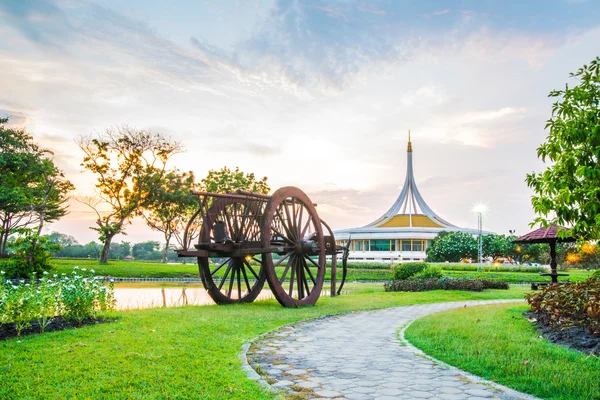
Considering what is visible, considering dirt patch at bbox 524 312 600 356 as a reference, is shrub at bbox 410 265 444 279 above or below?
above

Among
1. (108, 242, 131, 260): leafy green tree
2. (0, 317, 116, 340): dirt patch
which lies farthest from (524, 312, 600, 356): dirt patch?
(108, 242, 131, 260): leafy green tree

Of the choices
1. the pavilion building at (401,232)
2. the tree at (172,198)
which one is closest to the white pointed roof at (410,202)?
the pavilion building at (401,232)

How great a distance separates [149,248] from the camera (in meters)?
95.8

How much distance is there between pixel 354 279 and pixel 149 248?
240ft

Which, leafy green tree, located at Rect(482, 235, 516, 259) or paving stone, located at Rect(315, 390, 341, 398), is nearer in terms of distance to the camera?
paving stone, located at Rect(315, 390, 341, 398)

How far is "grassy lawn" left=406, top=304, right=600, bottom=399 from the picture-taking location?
196 inches

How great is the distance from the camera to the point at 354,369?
5766 mm

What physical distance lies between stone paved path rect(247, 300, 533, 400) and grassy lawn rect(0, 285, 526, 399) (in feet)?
1.43

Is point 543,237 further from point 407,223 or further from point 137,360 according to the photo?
point 407,223

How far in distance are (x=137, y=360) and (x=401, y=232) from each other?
63887 millimetres

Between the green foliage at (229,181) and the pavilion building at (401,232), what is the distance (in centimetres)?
2409

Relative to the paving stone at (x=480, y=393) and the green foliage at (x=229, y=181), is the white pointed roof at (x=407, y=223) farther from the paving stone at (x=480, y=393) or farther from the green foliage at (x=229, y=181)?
the paving stone at (x=480, y=393)

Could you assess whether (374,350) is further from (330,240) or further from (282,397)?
(330,240)

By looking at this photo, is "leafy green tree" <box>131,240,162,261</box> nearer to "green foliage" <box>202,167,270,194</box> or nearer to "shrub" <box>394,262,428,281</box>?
"green foliage" <box>202,167,270,194</box>
